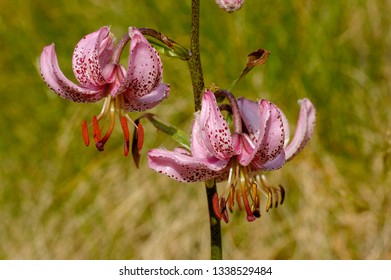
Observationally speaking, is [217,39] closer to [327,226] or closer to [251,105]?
[327,226]

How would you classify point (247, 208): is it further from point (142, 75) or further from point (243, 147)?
point (142, 75)

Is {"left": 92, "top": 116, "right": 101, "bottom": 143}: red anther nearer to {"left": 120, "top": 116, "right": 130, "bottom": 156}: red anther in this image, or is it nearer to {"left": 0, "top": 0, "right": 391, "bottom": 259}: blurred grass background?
{"left": 120, "top": 116, "right": 130, "bottom": 156}: red anther

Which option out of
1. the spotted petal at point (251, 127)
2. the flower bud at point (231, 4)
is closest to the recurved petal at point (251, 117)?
the spotted petal at point (251, 127)

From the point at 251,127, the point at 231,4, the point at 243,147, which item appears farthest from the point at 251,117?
the point at 231,4

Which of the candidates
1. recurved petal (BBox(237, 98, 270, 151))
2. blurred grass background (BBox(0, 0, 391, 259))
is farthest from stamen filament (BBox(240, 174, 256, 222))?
blurred grass background (BBox(0, 0, 391, 259))
